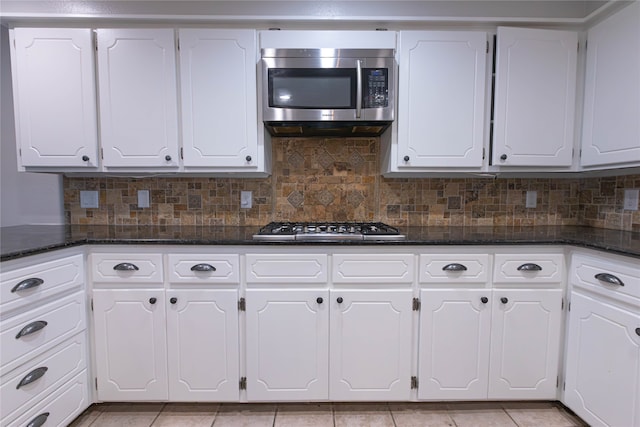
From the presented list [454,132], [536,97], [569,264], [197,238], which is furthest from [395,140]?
[197,238]

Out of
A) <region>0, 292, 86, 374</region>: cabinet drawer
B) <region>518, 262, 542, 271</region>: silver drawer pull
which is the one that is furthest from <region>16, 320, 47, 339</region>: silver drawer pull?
<region>518, 262, 542, 271</region>: silver drawer pull

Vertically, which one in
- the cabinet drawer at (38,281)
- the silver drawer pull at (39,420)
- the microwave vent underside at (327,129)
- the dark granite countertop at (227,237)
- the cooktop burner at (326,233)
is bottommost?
the silver drawer pull at (39,420)

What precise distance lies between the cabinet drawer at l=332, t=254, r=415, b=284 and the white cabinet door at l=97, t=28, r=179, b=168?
1154 millimetres

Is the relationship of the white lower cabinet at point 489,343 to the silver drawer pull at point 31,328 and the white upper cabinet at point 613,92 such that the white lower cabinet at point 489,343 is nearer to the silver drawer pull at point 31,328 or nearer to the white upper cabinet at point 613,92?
the white upper cabinet at point 613,92

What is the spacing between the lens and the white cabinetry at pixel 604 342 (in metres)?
1.30

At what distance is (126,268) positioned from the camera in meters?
1.59

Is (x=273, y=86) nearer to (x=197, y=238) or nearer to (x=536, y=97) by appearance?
(x=197, y=238)

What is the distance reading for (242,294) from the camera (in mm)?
1614

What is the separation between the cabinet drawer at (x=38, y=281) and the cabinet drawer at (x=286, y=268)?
0.86 m

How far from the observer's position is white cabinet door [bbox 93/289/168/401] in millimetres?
1609

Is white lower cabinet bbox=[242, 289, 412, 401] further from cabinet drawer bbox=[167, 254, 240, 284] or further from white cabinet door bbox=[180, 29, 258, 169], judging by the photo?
white cabinet door bbox=[180, 29, 258, 169]

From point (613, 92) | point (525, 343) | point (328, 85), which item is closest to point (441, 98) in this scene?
point (328, 85)

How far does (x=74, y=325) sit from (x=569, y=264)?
2578 mm

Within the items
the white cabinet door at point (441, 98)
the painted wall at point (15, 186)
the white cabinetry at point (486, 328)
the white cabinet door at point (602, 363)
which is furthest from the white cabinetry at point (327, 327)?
the painted wall at point (15, 186)
